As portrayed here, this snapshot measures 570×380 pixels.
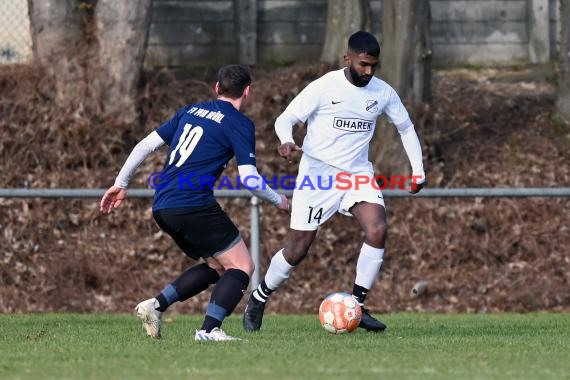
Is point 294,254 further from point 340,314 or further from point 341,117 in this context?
point 341,117

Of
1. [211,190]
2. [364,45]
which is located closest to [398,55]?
[364,45]

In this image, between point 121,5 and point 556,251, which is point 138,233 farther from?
point 556,251

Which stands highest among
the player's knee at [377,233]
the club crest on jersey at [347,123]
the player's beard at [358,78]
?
the player's beard at [358,78]

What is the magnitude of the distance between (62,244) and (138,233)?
911mm

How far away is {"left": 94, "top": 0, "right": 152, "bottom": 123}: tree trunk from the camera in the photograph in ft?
53.2

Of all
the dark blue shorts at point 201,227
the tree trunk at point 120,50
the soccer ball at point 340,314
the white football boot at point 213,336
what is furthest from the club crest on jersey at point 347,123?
the tree trunk at point 120,50

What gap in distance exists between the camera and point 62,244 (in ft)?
49.3

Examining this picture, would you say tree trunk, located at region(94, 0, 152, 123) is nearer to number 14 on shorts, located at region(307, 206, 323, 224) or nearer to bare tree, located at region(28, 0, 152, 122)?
bare tree, located at region(28, 0, 152, 122)

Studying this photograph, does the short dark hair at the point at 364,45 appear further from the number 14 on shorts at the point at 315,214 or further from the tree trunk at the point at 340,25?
the tree trunk at the point at 340,25

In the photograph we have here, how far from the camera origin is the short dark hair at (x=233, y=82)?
8.98m

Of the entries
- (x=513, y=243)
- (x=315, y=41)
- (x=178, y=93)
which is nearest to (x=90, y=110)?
(x=178, y=93)

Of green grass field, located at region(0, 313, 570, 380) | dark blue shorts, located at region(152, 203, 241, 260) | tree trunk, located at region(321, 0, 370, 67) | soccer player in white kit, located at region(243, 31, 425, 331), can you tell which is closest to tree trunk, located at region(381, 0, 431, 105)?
tree trunk, located at region(321, 0, 370, 67)

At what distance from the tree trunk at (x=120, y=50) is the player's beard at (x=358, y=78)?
647cm

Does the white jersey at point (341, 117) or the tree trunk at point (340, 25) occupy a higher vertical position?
the tree trunk at point (340, 25)
